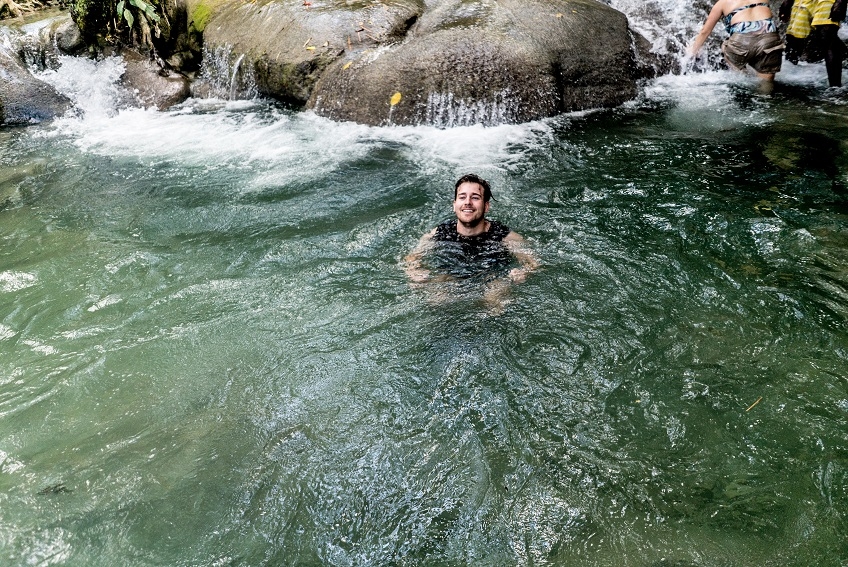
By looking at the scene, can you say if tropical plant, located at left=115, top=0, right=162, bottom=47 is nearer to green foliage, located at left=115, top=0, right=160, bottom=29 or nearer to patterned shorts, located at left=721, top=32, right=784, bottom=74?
green foliage, located at left=115, top=0, right=160, bottom=29

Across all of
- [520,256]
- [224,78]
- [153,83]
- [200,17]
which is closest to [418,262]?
[520,256]

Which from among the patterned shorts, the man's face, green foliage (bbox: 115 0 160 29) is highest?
green foliage (bbox: 115 0 160 29)

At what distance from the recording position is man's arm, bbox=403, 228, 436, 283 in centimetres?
504

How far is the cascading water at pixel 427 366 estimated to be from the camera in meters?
2.99

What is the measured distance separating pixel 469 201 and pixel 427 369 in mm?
1594

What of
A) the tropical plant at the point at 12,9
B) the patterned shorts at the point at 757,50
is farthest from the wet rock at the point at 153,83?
the patterned shorts at the point at 757,50

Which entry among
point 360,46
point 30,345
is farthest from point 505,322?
point 360,46

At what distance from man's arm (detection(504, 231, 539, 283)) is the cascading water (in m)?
0.10

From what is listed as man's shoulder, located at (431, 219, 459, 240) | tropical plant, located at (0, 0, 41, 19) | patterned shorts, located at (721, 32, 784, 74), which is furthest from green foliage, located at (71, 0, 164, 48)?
patterned shorts, located at (721, 32, 784, 74)

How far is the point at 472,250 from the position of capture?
16.9ft

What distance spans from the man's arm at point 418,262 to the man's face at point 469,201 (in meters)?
0.45

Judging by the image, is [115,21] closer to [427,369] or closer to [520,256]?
[520,256]

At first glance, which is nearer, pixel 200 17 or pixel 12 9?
pixel 200 17

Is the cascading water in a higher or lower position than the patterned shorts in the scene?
lower
